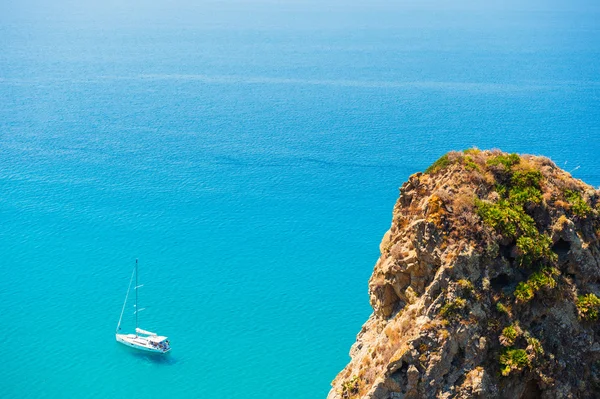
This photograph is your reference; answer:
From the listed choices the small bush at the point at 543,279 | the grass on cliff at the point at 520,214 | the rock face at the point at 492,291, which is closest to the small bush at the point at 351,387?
the rock face at the point at 492,291

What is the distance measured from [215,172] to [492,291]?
71542 millimetres

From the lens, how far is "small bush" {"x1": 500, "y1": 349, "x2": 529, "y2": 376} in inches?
750

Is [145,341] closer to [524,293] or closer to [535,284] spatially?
[524,293]

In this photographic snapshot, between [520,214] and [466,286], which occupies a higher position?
[520,214]

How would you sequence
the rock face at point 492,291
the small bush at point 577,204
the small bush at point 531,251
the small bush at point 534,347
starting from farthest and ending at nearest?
the small bush at point 577,204 → the small bush at point 531,251 → the small bush at point 534,347 → the rock face at point 492,291

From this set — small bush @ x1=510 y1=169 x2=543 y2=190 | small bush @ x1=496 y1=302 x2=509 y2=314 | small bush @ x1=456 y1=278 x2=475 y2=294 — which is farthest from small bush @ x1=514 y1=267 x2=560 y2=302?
small bush @ x1=510 y1=169 x2=543 y2=190

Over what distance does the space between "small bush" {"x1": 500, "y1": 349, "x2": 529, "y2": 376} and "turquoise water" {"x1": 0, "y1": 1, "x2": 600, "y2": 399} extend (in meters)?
31.8

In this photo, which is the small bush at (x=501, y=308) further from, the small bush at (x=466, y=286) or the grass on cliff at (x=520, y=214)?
the grass on cliff at (x=520, y=214)

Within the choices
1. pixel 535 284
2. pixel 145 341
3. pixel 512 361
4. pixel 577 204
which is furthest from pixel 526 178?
pixel 145 341

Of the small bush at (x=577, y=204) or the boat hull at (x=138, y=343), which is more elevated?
the boat hull at (x=138, y=343)

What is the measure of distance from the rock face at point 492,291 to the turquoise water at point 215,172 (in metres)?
30.6

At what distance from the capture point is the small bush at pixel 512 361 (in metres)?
19.1

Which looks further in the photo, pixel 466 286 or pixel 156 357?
pixel 156 357

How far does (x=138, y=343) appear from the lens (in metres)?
52.2
